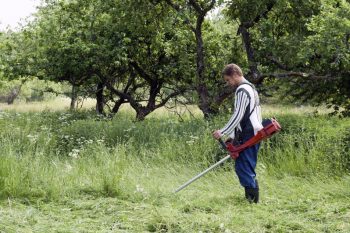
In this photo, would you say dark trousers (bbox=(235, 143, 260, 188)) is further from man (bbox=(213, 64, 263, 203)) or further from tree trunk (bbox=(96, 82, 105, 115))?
tree trunk (bbox=(96, 82, 105, 115))

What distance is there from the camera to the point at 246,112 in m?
6.23

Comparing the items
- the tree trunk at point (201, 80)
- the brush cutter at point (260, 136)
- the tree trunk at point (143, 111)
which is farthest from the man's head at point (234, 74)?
the tree trunk at point (143, 111)

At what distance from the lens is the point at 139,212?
565 cm

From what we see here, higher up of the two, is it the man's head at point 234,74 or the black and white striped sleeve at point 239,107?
the man's head at point 234,74

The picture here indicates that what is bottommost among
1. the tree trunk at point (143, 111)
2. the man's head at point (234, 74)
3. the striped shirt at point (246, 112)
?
the tree trunk at point (143, 111)

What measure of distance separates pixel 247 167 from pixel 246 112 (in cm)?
72

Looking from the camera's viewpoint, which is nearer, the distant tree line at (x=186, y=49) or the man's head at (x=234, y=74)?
the man's head at (x=234, y=74)

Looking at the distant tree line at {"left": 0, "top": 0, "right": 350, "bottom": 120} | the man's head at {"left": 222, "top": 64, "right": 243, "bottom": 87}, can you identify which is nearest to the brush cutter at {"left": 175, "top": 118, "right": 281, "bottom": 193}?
the man's head at {"left": 222, "top": 64, "right": 243, "bottom": 87}

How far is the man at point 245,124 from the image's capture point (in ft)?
20.3

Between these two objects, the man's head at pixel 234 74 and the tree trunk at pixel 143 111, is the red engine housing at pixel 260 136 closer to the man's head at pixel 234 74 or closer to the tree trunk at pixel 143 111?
the man's head at pixel 234 74

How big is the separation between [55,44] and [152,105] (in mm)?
3953

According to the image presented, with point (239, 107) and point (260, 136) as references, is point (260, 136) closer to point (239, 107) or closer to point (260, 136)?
point (260, 136)

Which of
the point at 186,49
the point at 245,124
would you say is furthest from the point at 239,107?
the point at 186,49

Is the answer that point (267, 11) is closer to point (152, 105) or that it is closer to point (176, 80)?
point (176, 80)
